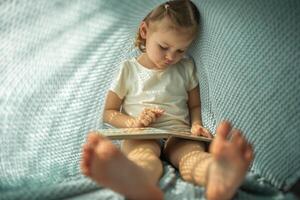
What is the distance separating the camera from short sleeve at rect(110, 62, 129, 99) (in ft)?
3.60

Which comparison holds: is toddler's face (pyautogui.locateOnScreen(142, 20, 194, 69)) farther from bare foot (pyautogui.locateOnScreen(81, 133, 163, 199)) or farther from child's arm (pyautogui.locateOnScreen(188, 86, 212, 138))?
bare foot (pyautogui.locateOnScreen(81, 133, 163, 199))

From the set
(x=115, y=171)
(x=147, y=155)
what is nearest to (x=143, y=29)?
(x=147, y=155)

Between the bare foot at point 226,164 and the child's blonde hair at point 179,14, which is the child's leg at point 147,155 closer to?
the bare foot at point 226,164

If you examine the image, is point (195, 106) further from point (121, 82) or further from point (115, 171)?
point (115, 171)

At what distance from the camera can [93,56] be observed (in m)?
1.04

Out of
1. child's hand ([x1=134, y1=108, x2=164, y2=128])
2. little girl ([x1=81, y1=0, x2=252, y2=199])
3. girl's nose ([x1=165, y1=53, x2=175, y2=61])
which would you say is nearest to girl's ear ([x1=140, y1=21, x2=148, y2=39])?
little girl ([x1=81, y1=0, x2=252, y2=199])

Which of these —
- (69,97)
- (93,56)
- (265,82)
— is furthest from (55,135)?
(265,82)

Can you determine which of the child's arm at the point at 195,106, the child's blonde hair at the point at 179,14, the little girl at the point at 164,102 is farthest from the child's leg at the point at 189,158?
the child's blonde hair at the point at 179,14

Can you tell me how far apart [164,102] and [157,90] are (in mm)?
34

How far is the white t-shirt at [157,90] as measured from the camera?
109 cm

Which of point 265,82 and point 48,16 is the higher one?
point 48,16

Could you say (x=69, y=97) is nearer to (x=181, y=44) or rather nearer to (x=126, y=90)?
(x=126, y=90)

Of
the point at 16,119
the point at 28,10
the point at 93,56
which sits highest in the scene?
the point at 28,10

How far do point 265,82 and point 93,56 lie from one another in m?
0.39
